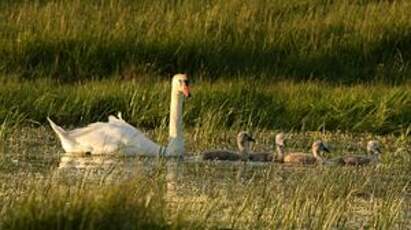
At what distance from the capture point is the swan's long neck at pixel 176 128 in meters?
11.5

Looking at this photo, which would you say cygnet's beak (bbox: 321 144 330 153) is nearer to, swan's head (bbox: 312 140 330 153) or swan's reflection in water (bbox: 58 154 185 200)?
swan's head (bbox: 312 140 330 153)

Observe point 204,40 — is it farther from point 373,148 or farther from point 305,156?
point 305,156

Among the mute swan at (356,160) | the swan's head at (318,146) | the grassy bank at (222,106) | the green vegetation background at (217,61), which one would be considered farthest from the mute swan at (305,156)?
the grassy bank at (222,106)

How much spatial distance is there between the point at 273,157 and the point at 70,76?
16.1ft

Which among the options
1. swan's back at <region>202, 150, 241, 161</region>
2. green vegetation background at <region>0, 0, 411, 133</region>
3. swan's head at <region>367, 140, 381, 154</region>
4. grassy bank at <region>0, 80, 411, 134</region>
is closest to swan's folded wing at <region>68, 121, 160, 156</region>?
swan's back at <region>202, 150, 241, 161</region>

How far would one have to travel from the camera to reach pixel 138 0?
63.1ft

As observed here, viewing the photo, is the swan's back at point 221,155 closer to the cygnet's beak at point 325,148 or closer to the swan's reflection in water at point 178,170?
the swan's reflection in water at point 178,170

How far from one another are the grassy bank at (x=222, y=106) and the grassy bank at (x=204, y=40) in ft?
5.76

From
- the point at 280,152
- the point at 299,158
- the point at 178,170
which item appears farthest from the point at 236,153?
the point at 178,170

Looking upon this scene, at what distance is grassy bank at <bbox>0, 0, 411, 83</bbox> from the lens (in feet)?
53.2

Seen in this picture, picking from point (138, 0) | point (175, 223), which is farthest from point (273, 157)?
point (138, 0)

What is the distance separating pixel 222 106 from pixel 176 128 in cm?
183

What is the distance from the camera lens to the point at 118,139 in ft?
38.1

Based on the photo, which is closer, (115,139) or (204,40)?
(115,139)
